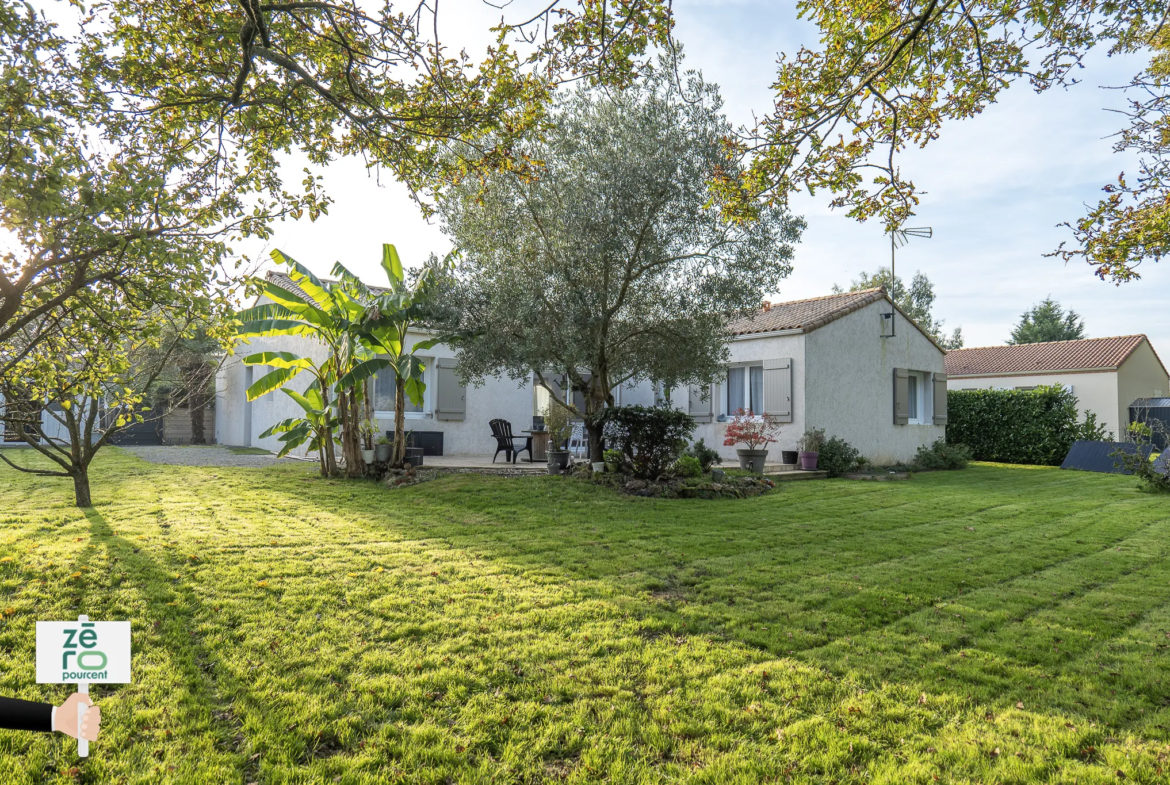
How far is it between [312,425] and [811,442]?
35.7ft

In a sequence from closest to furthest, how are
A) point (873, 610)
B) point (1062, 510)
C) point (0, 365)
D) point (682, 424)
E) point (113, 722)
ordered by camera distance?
point (113, 722) → point (873, 610) → point (0, 365) → point (1062, 510) → point (682, 424)

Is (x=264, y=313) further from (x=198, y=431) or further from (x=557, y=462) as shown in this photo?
(x=198, y=431)

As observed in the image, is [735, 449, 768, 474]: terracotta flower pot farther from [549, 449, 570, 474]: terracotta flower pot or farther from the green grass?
the green grass

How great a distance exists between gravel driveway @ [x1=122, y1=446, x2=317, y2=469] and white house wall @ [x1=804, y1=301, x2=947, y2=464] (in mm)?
11758

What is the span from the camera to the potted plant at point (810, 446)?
1521 cm

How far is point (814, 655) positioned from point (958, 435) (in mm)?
21944

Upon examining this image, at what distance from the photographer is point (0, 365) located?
5602 millimetres

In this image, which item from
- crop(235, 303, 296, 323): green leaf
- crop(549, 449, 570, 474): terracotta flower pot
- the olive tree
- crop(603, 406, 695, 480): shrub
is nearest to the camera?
the olive tree

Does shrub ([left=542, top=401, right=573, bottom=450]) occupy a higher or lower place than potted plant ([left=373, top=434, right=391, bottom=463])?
higher

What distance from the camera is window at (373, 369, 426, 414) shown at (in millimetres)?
16750

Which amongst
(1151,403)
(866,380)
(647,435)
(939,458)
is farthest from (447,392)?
(1151,403)

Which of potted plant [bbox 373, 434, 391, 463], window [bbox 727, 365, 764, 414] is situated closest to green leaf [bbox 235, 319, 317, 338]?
potted plant [bbox 373, 434, 391, 463]

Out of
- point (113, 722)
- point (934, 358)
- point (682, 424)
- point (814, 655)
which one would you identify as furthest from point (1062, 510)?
point (113, 722)

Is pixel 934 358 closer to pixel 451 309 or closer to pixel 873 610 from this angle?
pixel 451 309
